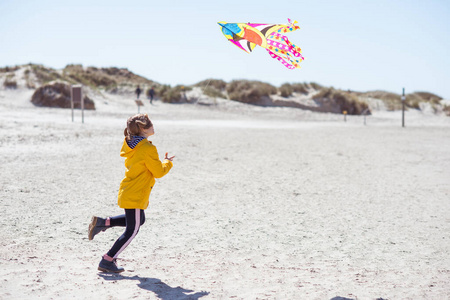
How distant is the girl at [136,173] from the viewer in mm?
4656

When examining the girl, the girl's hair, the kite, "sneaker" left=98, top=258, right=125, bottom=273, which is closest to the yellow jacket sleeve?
the girl

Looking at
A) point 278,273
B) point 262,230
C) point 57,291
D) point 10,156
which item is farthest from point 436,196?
point 10,156

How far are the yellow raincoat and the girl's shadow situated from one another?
715 millimetres

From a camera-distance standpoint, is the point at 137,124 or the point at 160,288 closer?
the point at 160,288

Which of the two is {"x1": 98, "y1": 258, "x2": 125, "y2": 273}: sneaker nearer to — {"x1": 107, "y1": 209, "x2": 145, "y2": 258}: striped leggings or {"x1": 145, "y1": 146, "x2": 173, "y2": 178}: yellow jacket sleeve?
{"x1": 107, "y1": 209, "x2": 145, "y2": 258}: striped leggings

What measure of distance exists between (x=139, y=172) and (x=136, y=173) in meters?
0.03

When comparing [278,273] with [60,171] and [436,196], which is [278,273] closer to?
[436,196]

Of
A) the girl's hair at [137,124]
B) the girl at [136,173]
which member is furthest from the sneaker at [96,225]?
the girl's hair at [137,124]

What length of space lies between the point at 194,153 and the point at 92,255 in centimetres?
842

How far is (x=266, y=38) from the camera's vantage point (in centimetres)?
612

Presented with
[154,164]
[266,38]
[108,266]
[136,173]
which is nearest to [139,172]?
[136,173]

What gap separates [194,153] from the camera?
13.8 meters

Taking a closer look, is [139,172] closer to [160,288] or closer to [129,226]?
[129,226]

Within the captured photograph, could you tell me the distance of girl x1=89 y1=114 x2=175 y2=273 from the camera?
4656mm
